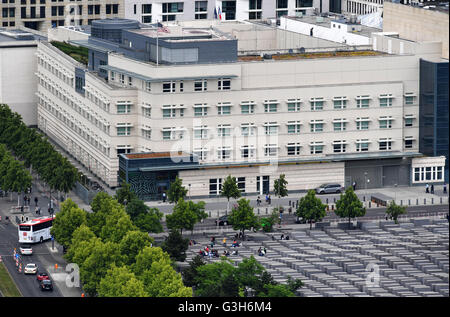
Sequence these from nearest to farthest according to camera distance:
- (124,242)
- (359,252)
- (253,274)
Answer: (253,274)
(124,242)
(359,252)

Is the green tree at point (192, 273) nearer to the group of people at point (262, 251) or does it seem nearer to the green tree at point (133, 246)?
the green tree at point (133, 246)

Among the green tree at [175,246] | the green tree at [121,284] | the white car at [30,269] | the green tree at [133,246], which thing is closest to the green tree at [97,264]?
the green tree at [133,246]

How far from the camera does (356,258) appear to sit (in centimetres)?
17925

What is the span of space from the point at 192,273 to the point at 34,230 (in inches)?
1441

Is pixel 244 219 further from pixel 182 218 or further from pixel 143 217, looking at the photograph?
pixel 143 217

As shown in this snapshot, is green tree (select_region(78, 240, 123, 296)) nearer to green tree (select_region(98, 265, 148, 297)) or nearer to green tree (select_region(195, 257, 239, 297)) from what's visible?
green tree (select_region(98, 265, 148, 297))

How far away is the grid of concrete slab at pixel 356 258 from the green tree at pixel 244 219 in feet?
6.87

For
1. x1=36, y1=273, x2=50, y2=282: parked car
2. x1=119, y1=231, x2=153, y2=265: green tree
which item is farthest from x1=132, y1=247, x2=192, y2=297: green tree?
x1=36, y1=273, x2=50, y2=282: parked car

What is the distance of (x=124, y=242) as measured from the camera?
562ft

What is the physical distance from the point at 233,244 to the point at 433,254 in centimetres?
3096

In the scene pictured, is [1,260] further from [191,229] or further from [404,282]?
[404,282]
